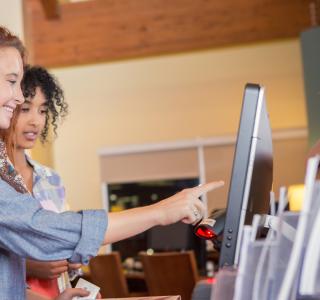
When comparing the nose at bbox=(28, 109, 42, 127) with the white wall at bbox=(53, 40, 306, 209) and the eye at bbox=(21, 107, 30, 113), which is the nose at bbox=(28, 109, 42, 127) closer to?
the eye at bbox=(21, 107, 30, 113)

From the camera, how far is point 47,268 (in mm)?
1795

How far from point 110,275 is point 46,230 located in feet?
12.3

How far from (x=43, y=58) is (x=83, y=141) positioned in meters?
1.02

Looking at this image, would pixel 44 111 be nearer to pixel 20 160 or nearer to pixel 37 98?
pixel 37 98

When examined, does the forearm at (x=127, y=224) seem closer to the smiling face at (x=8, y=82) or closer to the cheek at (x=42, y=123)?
the smiling face at (x=8, y=82)

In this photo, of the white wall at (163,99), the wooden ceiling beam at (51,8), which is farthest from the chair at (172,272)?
the wooden ceiling beam at (51,8)

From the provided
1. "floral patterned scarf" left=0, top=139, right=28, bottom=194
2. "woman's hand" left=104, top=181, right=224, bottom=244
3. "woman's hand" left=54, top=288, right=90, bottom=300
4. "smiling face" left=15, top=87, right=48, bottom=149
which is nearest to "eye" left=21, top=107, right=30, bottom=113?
"smiling face" left=15, top=87, right=48, bottom=149

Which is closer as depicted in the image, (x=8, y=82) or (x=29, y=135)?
(x=8, y=82)

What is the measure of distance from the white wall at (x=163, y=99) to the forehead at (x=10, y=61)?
5478mm

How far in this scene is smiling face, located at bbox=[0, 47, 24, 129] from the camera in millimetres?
1361

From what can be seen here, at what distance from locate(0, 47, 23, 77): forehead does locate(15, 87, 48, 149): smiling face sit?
2.40 ft

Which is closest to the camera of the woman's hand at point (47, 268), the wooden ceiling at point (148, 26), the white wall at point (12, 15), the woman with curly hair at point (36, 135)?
the woman's hand at point (47, 268)

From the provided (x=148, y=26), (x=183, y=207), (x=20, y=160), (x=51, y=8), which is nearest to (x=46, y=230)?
(x=183, y=207)

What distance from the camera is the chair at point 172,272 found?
13.7 feet
